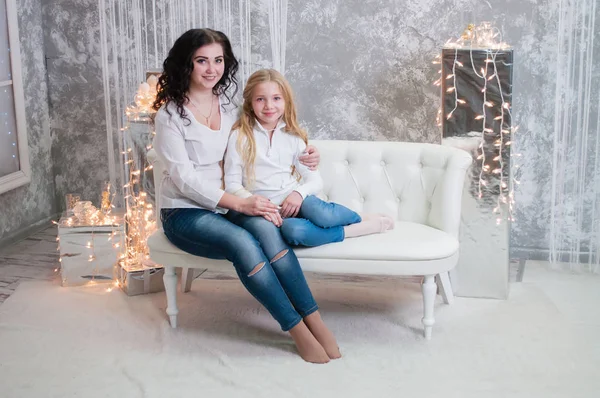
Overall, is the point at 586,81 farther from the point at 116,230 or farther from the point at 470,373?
the point at 116,230

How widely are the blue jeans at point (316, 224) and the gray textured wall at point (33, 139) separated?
193cm

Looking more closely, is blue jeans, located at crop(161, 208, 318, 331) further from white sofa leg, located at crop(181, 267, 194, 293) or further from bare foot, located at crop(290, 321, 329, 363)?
white sofa leg, located at crop(181, 267, 194, 293)

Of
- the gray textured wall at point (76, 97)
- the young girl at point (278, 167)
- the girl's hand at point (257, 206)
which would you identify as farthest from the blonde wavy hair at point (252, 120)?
the gray textured wall at point (76, 97)

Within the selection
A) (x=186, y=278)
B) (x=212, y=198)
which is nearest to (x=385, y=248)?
(x=212, y=198)

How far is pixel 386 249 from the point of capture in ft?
8.74

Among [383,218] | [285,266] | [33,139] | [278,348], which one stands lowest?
[278,348]

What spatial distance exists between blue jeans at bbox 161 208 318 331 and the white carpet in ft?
0.58

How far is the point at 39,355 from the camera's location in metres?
2.62

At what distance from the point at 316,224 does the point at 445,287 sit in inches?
27.3

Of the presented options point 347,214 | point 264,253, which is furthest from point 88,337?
point 347,214

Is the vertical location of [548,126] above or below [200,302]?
above

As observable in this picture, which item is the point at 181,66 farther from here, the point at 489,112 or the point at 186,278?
the point at 489,112

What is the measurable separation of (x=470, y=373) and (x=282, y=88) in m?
1.20

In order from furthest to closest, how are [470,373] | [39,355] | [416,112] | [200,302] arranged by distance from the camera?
1. [416,112]
2. [200,302]
3. [39,355]
4. [470,373]
